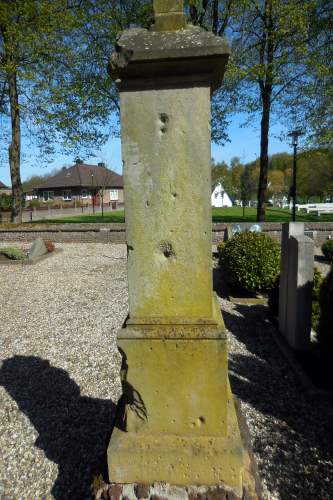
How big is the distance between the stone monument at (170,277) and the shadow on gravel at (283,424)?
37.2 inches

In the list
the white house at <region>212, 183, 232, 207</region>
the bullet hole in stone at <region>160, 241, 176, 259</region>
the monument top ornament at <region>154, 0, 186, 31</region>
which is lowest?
the bullet hole in stone at <region>160, 241, 176, 259</region>

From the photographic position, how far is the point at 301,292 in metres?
4.76

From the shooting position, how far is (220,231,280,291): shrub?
6.95m

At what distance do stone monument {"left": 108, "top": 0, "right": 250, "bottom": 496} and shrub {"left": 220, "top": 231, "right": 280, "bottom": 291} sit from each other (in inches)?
199

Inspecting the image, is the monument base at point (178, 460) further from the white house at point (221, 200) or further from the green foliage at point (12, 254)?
the white house at point (221, 200)

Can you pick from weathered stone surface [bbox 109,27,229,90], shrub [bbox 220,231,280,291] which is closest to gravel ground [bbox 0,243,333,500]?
shrub [bbox 220,231,280,291]

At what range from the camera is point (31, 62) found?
16.6 metres

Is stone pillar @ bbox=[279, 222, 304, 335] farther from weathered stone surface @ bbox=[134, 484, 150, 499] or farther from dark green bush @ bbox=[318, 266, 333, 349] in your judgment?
weathered stone surface @ bbox=[134, 484, 150, 499]

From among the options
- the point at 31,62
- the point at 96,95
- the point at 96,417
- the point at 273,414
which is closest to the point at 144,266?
the point at 96,417

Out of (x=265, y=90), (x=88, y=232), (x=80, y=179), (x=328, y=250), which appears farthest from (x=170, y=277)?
(x=80, y=179)

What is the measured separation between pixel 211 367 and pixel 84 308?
17.2ft

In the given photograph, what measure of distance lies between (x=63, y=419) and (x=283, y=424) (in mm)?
2233

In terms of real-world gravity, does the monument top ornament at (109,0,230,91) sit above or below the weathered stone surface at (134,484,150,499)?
above

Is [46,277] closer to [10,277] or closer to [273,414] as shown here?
[10,277]
